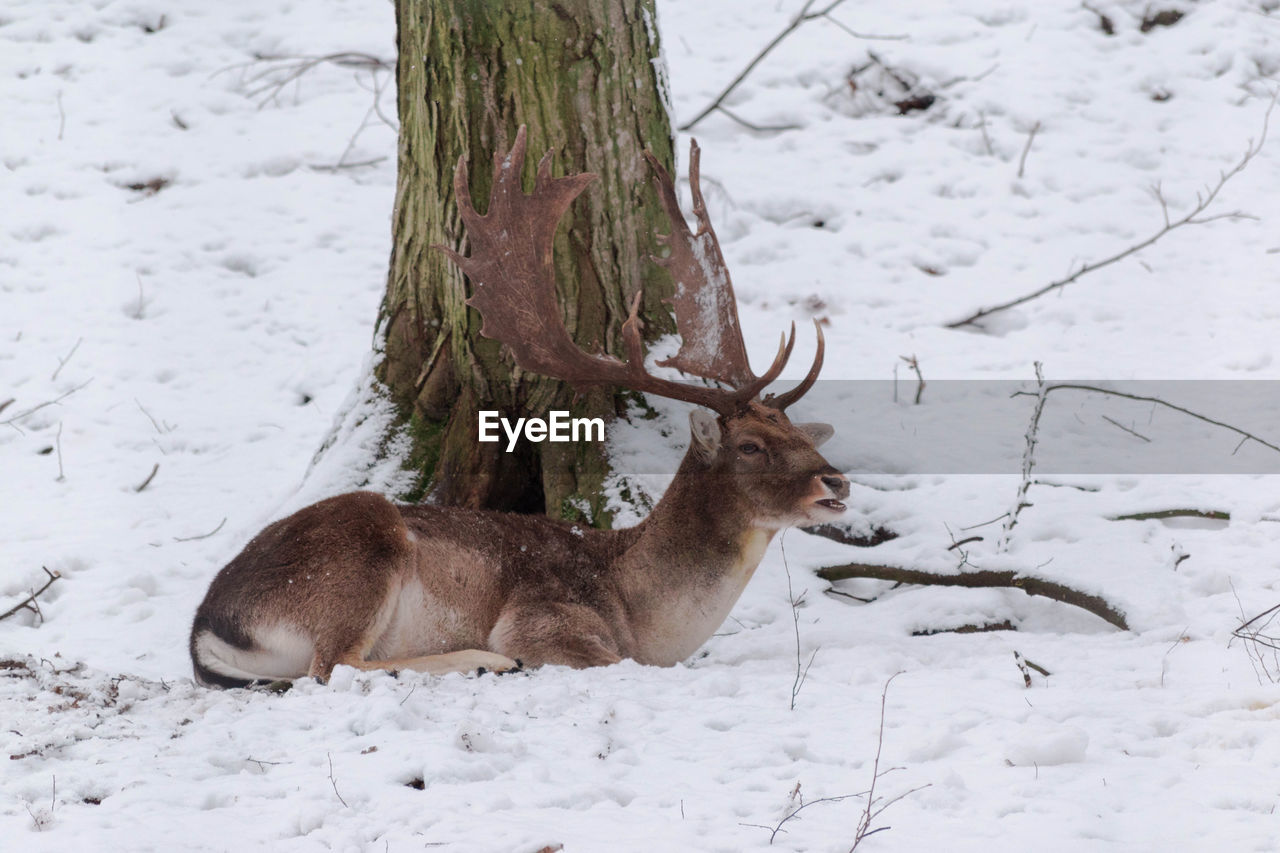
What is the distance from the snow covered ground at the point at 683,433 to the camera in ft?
10.6

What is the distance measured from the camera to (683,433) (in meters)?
6.19

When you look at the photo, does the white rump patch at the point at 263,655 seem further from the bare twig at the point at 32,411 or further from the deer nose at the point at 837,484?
the bare twig at the point at 32,411

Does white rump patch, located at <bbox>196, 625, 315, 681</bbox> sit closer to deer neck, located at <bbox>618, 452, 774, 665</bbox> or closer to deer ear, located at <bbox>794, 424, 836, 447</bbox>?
deer neck, located at <bbox>618, 452, 774, 665</bbox>

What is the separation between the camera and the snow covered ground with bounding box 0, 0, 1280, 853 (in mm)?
3236

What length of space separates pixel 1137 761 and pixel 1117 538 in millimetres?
2886

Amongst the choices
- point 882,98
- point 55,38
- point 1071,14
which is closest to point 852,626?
point 882,98

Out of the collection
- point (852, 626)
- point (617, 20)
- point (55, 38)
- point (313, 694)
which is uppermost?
point (617, 20)

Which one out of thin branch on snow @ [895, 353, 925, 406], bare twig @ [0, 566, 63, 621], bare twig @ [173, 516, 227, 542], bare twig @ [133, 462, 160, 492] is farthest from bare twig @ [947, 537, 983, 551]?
bare twig @ [133, 462, 160, 492]

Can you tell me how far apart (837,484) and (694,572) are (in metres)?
0.78

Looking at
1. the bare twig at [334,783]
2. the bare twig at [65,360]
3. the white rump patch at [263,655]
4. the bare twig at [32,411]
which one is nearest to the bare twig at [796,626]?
the bare twig at [334,783]

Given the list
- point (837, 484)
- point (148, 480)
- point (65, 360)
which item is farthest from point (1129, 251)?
point (65, 360)

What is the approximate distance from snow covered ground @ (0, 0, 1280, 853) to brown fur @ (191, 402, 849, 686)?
13.4 inches

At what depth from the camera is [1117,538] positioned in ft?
19.9

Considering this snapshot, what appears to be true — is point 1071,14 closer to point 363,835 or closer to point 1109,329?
point 1109,329
